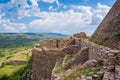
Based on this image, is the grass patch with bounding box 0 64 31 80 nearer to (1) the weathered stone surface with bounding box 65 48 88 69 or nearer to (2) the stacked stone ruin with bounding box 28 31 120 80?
(2) the stacked stone ruin with bounding box 28 31 120 80

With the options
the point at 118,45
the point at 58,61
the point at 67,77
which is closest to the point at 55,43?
the point at 58,61

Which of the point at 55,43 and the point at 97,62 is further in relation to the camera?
the point at 55,43

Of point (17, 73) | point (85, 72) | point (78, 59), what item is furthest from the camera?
point (17, 73)

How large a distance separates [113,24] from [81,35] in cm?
1438

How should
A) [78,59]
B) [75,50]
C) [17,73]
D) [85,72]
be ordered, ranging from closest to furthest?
[85,72] < [78,59] < [75,50] < [17,73]

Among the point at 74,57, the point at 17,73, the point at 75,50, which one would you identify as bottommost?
the point at 17,73

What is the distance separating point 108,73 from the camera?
13.5 m

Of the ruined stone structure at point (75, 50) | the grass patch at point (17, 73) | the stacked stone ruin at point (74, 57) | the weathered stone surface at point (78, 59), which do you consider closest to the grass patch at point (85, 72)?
the stacked stone ruin at point (74, 57)

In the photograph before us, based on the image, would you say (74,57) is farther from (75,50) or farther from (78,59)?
(75,50)

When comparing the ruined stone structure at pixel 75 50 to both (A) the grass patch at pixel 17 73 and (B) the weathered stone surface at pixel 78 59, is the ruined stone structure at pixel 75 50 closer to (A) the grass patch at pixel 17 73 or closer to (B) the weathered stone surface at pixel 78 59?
(B) the weathered stone surface at pixel 78 59

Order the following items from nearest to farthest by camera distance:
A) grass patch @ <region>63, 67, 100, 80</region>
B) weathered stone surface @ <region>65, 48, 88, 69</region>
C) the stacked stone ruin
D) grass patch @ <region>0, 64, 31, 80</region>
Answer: the stacked stone ruin, grass patch @ <region>63, 67, 100, 80</region>, weathered stone surface @ <region>65, 48, 88, 69</region>, grass patch @ <region>0, 64, 31, 80</region>

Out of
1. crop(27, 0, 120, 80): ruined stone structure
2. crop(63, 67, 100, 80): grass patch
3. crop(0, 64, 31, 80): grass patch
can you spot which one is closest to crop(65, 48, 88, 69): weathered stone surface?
crop(27, 0, 120, 80): ruined stone structure

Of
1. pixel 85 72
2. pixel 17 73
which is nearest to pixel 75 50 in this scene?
pixel 85 72

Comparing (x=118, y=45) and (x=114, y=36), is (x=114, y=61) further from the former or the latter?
(x=114, y=36)
